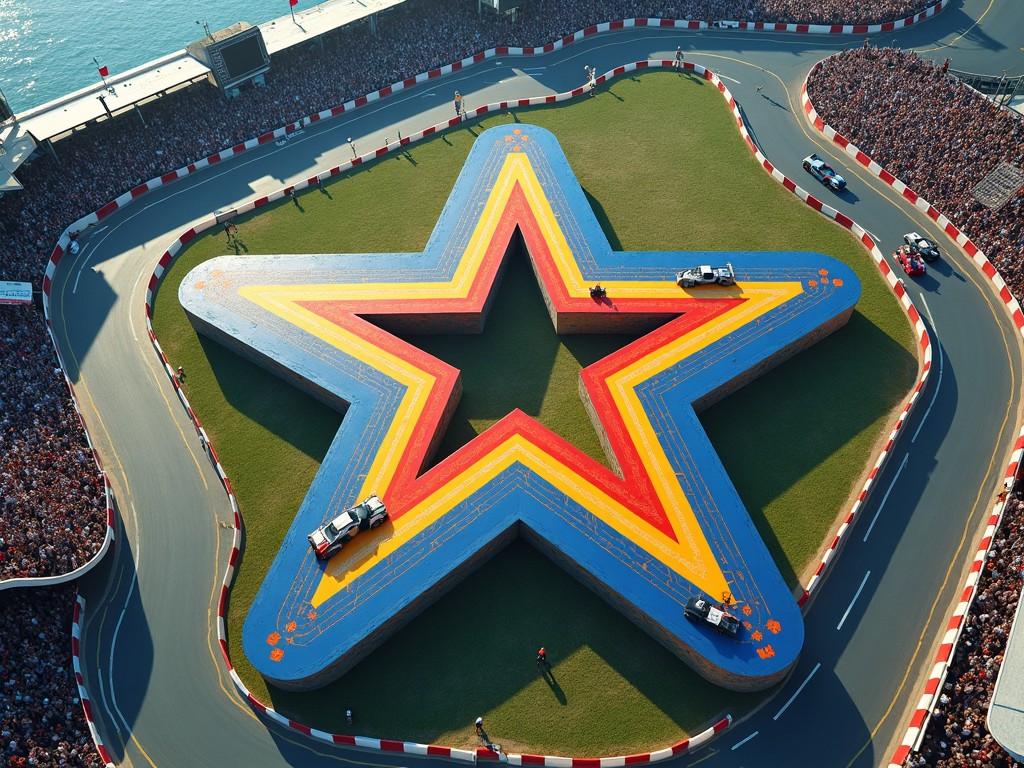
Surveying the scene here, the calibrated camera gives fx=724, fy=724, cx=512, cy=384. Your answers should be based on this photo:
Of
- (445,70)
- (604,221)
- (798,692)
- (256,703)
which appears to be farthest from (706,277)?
(445,70)

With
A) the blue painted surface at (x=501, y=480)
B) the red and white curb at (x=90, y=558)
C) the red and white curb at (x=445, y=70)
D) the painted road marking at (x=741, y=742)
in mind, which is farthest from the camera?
the red and white curb at (x=445, y=70)

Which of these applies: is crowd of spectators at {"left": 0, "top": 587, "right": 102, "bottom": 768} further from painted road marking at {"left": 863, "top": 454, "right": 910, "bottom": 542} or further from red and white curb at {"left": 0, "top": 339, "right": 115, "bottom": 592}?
painted road marking at {"left": 863, "top": 454, "right": 910, "bottom": 542}

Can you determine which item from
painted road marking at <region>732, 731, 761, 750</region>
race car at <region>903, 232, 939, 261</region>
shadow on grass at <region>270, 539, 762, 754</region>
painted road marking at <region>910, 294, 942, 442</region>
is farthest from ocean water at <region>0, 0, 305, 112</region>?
painted road marking at <region>732, 731, 761, 750</region>

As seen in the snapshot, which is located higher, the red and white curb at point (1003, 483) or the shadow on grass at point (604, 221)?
the shadow on grass at point (604, 221)

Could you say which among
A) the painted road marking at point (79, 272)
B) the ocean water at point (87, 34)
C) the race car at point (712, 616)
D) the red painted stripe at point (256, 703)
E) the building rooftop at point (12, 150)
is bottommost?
the race car at point (712, 616)

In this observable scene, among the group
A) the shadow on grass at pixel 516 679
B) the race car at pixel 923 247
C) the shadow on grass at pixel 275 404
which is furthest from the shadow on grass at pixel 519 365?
the race car at pixel 923 247

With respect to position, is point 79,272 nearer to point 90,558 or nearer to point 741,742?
point 90,558

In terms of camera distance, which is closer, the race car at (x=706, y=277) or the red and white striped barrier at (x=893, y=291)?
the red and white striped barrier at (x=893, y=291)

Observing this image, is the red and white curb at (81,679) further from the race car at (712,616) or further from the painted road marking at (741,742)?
the painted road marking at (741,742)
